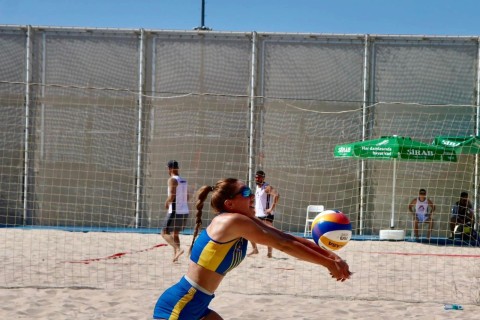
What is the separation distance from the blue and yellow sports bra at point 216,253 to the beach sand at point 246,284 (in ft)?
9.35

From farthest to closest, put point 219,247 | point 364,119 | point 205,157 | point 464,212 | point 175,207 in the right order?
1. point 205,157
2. point 364,119
3. point 464,212
4. point 175,207
5. point 219,247

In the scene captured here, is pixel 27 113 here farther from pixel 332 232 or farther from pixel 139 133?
pixel 332 232

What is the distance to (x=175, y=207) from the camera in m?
9.75

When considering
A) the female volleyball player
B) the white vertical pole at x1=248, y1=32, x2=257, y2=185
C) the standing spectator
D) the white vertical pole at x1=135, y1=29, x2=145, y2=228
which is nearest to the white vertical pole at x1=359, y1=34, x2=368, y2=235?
the white vertical pole at x1=248, y1=32, x2=257, y2=185

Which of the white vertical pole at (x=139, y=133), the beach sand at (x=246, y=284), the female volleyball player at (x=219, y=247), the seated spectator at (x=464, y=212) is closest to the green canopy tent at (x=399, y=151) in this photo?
the seated spectator at (x=464, y=212)

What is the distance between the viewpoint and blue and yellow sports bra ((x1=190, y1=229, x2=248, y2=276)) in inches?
134

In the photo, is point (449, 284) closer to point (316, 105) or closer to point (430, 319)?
point (430, 319)

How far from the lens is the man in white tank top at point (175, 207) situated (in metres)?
9.64

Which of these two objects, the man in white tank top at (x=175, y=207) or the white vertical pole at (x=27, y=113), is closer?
the man in white tank top at (x=175, y=207)

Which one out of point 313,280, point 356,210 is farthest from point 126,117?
point 313,280

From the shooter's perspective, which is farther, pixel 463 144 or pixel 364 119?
pixel 364 119

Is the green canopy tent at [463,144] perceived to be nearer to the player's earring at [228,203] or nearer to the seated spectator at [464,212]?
the seated spectator at [464,212]

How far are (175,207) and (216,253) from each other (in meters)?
6.40

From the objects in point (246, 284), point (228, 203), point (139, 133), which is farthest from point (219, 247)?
point (139, 133)
